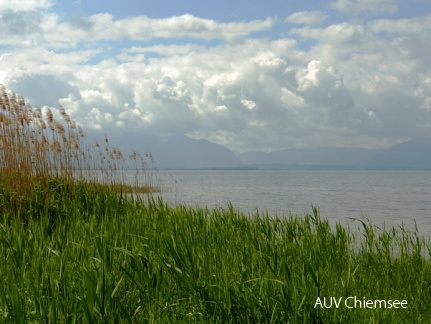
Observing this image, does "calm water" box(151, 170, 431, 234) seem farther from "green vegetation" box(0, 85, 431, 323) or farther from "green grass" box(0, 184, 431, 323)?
"green grass" box(0, 184, 431, 323)

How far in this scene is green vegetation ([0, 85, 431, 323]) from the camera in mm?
4570

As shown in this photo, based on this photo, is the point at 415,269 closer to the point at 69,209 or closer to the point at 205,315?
the point at 205,315

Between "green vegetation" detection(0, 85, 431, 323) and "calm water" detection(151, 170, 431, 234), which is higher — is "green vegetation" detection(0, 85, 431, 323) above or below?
above

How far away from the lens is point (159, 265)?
17.6 ft

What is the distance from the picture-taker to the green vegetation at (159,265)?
15.0ft

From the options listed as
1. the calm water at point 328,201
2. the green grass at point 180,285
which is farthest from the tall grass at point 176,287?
the calm water at point 328,201

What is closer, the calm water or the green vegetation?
the green vegetation

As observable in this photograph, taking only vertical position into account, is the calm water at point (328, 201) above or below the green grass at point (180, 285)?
below

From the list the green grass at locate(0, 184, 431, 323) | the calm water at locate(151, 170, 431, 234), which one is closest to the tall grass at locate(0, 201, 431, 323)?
the green grass at locate(0, 184, 431, 323)

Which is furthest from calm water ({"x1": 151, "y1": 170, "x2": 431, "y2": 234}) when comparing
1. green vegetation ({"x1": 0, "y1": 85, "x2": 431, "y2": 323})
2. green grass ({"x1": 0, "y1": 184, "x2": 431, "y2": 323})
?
green grass ({"x1": 0, "y1": 184, "x2": 431, "y2": 323})

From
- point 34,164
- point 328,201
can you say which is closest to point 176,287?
point 34,164

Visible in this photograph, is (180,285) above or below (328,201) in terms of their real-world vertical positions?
above

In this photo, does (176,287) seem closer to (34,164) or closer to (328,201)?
(34,164)

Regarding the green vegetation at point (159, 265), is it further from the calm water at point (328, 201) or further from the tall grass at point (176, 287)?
the calm water at point (328, 201)
